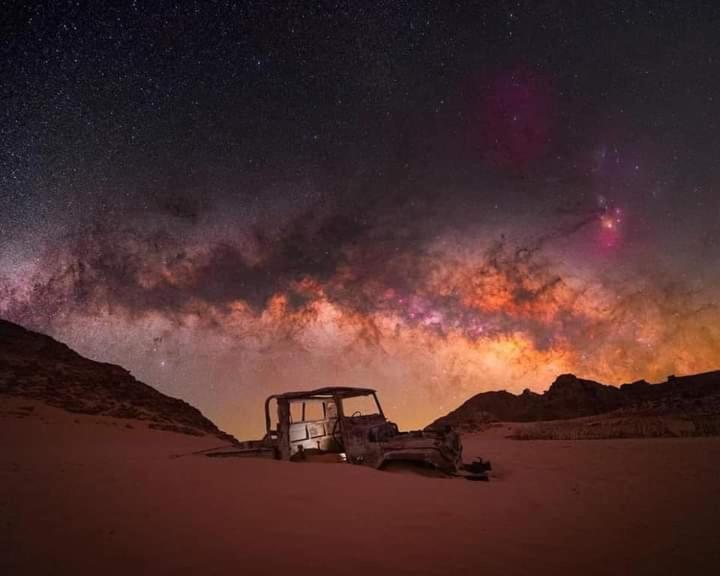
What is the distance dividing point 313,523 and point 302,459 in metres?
5.41

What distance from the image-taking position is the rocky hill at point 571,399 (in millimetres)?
37750

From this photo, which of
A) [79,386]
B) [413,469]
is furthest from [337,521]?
[79,386]

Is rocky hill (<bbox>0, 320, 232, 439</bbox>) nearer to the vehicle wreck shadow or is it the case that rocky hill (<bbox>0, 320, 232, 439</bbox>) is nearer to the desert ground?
the vehicle wreck shadow

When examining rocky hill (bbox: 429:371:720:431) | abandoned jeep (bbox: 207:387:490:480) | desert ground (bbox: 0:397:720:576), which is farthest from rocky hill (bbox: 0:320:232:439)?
rocky hill (bbox: 429:371:720:431)

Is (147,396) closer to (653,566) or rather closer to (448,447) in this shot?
(448,447)

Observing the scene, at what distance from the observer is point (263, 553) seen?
140 inches

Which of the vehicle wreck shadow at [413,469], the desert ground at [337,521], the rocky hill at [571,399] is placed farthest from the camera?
the rocky hill at [571,399]

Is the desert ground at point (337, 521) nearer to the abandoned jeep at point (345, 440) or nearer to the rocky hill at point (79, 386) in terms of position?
the abandoned jeep at point (345, 440)

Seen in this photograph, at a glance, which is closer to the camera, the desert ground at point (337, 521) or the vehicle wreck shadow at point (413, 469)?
the desert ground at point (337, 521)

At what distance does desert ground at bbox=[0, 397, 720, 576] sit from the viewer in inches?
136

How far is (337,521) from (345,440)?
4.95 meters

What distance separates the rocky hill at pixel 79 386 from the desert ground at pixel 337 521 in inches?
809

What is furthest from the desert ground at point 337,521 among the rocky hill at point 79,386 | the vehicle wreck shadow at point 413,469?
the rocky hill at point 79,386

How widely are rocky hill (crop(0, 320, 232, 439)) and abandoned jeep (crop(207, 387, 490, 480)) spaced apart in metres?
17.5
